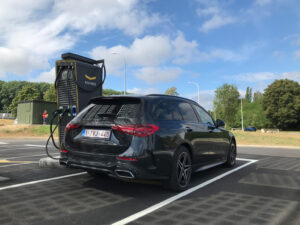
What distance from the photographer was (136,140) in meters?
3.67

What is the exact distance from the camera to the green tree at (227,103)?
67.8m

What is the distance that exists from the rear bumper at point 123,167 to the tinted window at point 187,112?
1.34m

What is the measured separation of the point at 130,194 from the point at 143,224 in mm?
1200

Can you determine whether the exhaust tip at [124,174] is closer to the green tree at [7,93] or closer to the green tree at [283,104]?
the green tree at [283,104]

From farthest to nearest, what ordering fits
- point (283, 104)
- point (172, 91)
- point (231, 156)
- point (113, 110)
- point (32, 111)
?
point (283, 104) → point (172, 91) → point (32, 111) → point (231, 156) → point (113, 110)

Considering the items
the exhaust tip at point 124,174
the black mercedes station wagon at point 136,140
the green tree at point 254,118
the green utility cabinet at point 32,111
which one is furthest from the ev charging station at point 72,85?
the green tree at point 254,118

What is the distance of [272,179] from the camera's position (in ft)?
17.8

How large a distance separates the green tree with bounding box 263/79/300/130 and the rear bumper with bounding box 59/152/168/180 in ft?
182

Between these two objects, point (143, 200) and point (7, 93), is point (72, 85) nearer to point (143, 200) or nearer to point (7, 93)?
point (143, 200)

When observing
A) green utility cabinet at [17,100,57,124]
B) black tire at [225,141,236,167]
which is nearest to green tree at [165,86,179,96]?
green utility cabinet at [17,100,57,124]

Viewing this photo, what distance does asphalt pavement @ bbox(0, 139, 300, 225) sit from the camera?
309cm

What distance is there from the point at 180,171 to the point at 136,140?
3.65 ft

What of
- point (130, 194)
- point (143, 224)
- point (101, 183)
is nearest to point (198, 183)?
point (130, 194)

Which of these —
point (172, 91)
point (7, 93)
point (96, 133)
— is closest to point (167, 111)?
point (96, 133)
